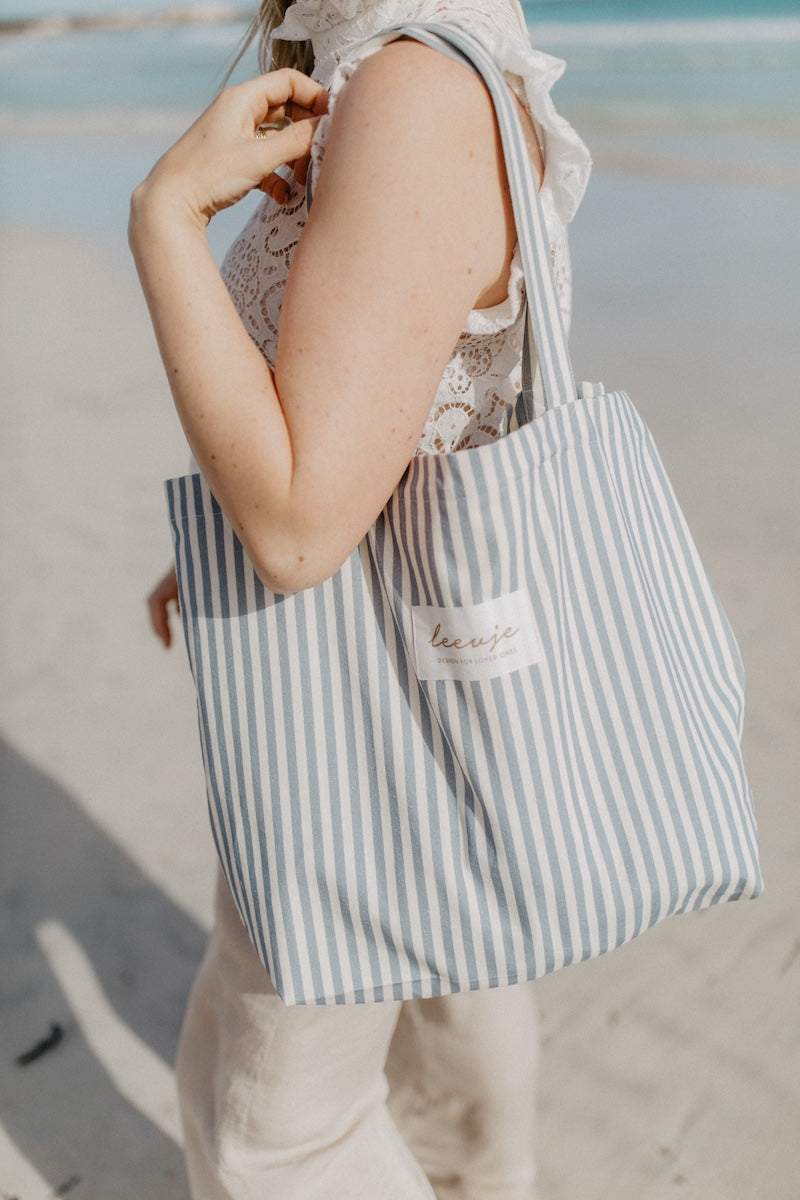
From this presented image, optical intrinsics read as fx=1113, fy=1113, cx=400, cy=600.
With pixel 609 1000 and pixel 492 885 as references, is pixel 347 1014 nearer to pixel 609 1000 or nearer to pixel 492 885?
pixel 492 885

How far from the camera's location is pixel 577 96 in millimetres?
11719

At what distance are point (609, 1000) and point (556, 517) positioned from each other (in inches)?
55.8

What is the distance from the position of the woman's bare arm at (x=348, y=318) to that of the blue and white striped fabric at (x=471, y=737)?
0.08 metres

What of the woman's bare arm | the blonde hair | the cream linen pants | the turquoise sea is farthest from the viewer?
the turquoise sea

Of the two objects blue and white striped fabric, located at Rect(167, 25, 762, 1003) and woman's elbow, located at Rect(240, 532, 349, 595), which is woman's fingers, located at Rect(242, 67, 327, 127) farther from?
woman's elbow, located at Rect(240, 532, 349, 595)

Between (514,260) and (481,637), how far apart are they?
1.00 ft

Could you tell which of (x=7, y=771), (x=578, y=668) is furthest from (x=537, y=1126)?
(x=7, y=771)

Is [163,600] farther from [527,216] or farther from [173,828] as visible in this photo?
[173,828]

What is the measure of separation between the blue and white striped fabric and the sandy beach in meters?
0.99

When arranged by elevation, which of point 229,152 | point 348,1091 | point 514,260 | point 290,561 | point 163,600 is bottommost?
point 348,1091

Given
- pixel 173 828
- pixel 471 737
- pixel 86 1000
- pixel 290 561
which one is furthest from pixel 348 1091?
pixel 173 828

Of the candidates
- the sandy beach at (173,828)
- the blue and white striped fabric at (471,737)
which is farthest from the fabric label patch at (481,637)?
the sandy beach at (173,828)

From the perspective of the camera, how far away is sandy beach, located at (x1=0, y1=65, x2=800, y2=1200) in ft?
5.98

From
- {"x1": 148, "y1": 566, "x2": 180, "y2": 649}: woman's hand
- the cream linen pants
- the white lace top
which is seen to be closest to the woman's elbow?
the white lace top
